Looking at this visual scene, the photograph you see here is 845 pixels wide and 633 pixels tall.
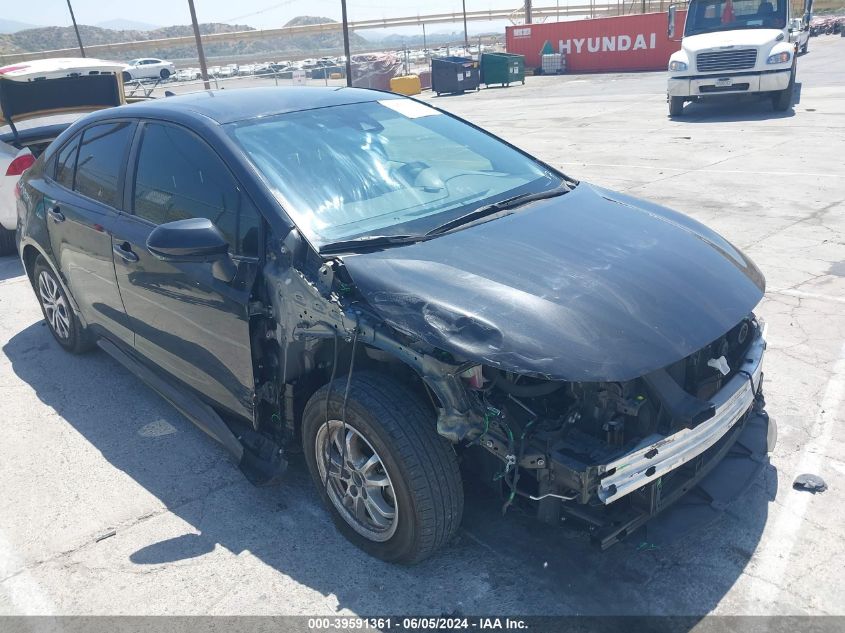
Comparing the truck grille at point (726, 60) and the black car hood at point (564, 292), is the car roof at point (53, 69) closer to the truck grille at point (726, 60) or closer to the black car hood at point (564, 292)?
the black car hood at point (564, 292)

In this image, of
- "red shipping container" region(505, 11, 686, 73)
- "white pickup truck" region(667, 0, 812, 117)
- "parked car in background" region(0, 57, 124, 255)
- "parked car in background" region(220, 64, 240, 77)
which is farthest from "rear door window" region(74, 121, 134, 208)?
"parked car in background" region(220, 64, 240, 77)

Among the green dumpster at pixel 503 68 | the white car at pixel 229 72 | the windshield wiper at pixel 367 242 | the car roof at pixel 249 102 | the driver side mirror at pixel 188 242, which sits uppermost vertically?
the car roof at pixel 249 102

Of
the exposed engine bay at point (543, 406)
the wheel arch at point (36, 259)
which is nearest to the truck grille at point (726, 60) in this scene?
the exposed engine bay at point (543, 406)

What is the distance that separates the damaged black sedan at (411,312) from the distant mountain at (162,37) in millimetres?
111753

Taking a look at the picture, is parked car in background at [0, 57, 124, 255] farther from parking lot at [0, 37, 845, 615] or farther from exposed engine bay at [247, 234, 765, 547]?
exposed engine bay at [247, 234, 765, 547]

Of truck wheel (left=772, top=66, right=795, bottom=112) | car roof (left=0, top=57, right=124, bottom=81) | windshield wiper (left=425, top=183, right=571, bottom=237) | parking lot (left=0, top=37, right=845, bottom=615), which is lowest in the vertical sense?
truck wheel (left=772, top=66, right=795, bottom=112)

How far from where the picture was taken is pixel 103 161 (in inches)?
168

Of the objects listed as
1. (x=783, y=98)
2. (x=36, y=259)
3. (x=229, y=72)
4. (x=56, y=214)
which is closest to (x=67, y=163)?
(x=56, y=214)

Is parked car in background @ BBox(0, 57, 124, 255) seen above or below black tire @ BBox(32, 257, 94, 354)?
above

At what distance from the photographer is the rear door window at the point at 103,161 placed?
13.3ft

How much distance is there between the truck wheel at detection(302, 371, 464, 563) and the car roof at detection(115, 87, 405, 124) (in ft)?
5.17

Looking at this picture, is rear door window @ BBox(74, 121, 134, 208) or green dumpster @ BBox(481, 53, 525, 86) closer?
rear door window @ BBox(74, 121, 134, 208)

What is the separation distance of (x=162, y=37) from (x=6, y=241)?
499 ft

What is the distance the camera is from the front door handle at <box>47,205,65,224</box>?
460 centimetres
